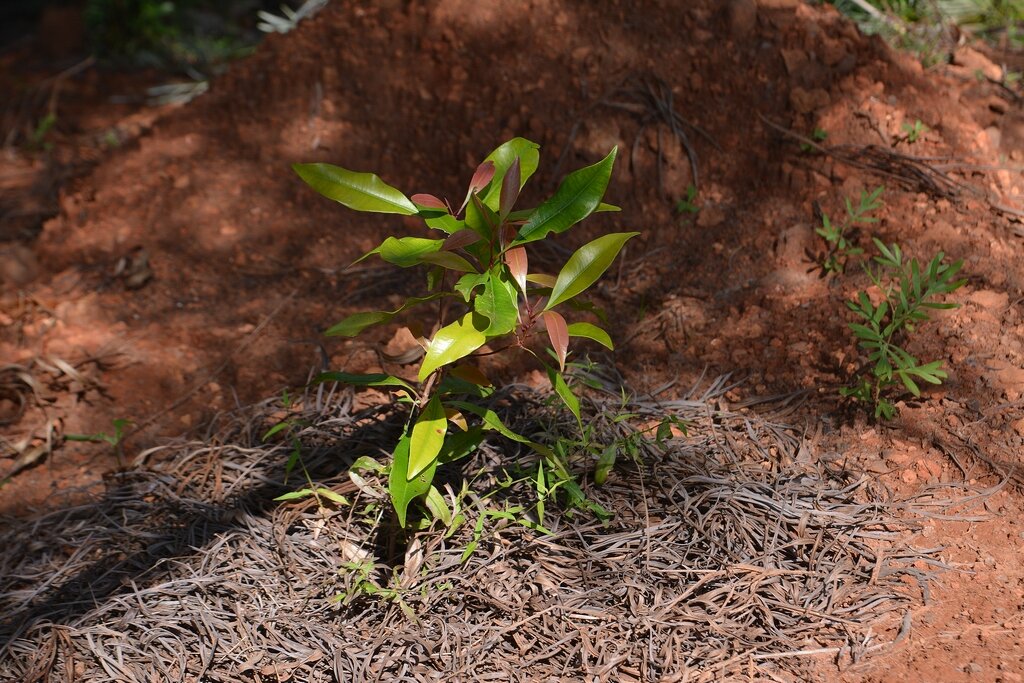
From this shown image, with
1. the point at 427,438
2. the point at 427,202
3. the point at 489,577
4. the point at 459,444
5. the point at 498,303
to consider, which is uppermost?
the point at 427,202

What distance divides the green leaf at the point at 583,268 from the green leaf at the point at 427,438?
34 centimetres

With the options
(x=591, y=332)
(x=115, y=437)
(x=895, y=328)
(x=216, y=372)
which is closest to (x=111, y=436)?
(x=115, y=437)

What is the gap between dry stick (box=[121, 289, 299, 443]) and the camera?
2764mm

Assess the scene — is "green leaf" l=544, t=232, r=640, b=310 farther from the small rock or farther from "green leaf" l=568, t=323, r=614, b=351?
the small rock

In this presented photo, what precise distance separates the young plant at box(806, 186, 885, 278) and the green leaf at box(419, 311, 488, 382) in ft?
4.99

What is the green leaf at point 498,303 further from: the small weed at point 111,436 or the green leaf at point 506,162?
the small weed at point 111,436

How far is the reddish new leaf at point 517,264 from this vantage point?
1.75 m

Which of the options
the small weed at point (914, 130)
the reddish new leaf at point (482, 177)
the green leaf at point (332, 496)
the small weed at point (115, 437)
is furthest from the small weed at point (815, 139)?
the small weed at point (115, 437)

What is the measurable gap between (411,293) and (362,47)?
1232 millimetres

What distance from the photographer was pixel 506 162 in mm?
1933

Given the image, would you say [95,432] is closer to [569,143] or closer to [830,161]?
[569,143]

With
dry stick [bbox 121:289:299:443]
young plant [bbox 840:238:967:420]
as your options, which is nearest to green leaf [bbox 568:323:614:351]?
young plant [bbox 840:238:967:420]

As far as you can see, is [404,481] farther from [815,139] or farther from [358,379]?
[815,139]

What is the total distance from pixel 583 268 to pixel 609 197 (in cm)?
142
